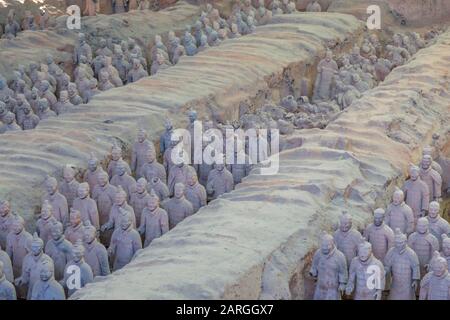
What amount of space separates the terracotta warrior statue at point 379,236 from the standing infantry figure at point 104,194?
2516mm

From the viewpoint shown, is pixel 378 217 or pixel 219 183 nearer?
pixel 378 217

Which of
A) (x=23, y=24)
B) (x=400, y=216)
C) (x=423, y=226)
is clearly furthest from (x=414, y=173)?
(x=23, y=24)

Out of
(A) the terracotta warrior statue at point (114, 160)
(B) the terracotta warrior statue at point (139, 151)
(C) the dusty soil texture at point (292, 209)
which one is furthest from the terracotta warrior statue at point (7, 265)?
(B) the terracotta warrior statue at point (139, 151)

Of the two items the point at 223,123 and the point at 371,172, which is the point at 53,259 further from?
the point at 223,123

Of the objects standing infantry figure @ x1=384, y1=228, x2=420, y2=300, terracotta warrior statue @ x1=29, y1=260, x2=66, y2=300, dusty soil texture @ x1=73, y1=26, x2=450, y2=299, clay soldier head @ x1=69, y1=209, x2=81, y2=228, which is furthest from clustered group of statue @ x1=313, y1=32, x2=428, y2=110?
terracotta warrior statue @ x1=29, y1=260, x2=66, y2=300

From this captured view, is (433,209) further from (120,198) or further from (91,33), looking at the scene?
(91,33)

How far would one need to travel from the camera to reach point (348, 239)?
8.08m

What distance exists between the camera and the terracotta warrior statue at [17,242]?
27.0ft

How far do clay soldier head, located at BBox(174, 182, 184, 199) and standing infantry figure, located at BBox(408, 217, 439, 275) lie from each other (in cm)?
218

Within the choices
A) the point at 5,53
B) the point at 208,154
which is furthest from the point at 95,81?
the point at 208,154

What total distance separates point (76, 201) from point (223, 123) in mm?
3459

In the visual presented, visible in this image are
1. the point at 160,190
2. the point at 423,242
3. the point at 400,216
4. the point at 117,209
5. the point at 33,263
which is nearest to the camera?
the point at 33,263

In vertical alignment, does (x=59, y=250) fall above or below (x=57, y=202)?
below

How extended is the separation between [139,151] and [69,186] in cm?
Result: 114
